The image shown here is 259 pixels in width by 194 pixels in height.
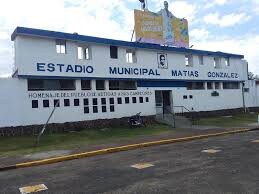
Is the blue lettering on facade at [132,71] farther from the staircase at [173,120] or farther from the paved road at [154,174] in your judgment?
the paved road at [154,174]

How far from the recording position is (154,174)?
942 centimetres

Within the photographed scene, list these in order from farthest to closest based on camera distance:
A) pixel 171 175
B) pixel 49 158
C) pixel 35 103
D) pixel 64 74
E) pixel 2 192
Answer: pixel 64 74 → pixel 35 103 → pixel 49 158 → pixel 171 175 → pixel 2 192

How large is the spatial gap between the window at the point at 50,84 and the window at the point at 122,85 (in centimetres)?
344

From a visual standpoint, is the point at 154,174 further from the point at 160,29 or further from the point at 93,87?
the point at 160,29

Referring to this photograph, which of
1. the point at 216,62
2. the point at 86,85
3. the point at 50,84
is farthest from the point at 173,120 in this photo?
the point at 216,62

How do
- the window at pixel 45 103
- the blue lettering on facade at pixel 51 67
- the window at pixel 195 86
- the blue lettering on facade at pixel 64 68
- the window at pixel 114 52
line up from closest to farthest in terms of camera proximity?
1. the window at pixel 45 103
2. the blue lettering on facade at pixel 64 68
3. the blue lettering on facade at pixel 51 67
4. the window at pixel 114 52
5. the window at pixel 195 86

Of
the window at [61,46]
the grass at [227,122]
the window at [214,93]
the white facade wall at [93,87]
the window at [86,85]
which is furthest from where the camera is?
the window at [214,93]

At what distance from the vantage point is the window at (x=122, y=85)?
27.0 m

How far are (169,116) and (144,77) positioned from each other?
384 cm

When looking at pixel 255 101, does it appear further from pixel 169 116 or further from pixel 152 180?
pixel 152 180

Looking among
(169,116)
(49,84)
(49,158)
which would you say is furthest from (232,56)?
(49,158)

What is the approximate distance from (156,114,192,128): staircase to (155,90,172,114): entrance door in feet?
4.09

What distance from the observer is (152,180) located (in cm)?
870

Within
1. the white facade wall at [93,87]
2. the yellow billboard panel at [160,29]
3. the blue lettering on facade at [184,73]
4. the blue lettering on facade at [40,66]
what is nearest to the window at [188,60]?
the white facade wall at [93,87]
